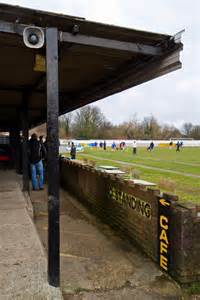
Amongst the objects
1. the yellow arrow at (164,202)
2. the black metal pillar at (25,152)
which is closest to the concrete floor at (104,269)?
the yellow arrow at (164,202)

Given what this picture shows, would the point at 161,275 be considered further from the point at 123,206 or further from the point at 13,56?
the point at 13,56

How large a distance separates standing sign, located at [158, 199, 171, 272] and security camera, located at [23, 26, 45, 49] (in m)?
2.40

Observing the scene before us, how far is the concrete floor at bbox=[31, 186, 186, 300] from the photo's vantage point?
10.4ft

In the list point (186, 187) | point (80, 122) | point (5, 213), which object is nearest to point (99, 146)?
point (80, 122)

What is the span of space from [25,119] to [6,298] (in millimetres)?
5937

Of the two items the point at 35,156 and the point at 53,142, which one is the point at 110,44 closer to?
the point at 53,142

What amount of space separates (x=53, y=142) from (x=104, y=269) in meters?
1.87

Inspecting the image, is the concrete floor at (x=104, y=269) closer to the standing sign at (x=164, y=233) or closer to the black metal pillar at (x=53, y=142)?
the standing sign at (x=164, y=233)

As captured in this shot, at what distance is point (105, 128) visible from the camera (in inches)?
2544

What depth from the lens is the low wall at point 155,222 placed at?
3330 millimetres

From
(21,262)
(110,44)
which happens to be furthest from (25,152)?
(110,44)

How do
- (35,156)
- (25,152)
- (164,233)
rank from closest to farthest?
(164,233)
(25,152)
(35,156)

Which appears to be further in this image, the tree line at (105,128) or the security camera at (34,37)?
the tree line at (105,128)

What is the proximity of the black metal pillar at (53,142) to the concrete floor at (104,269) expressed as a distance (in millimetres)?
456
